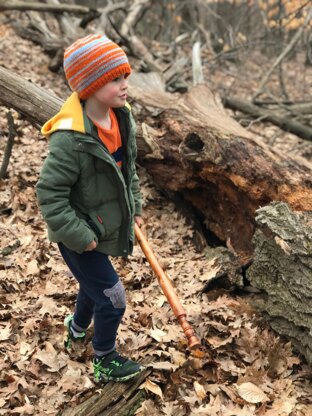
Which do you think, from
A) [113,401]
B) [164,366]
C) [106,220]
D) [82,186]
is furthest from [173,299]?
[82,186]

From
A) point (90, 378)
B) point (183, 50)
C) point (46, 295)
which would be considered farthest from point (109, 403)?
point (183, 50)

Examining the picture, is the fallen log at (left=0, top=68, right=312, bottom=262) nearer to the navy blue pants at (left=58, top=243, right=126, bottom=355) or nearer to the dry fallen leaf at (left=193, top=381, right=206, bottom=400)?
the dry fallen leaf at (left=193, top=381, right=206, bottom=400)

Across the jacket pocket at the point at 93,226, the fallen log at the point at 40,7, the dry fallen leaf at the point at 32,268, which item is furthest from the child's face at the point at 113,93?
the fallen log at the point at 40,7

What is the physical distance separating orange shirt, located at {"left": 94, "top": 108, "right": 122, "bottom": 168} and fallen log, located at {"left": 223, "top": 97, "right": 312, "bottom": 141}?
22.9 feet

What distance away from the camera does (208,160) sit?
5.20 meters

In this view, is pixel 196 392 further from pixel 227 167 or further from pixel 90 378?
pixel 227 167

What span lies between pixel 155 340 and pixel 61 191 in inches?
73.8

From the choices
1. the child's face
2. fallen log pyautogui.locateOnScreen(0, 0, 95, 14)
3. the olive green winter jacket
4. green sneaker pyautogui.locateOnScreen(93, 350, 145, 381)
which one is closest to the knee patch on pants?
the olive green winter jacket

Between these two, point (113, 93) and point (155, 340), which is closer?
point (113, 93)

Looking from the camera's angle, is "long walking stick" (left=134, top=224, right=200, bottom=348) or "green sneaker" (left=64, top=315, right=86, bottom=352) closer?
"long walking stick" (left=134, top=224, right=200, bottom=348)

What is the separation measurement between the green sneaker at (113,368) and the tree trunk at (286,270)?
140cm

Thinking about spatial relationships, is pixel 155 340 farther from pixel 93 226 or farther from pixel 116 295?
pixel 93 226

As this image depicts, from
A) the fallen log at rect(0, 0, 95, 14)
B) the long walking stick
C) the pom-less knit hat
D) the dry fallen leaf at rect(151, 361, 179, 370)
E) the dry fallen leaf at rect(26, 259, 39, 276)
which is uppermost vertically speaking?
the pom-less knit hat

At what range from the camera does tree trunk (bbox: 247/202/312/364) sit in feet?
12.3
